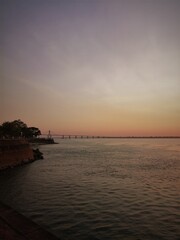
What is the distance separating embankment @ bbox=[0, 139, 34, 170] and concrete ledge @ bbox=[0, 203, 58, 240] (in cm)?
2487

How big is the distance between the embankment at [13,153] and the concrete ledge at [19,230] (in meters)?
24.9

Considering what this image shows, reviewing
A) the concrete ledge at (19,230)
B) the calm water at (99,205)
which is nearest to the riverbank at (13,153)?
the calm water at (99,205)

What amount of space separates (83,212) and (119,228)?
367 cm

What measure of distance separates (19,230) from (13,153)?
104ft

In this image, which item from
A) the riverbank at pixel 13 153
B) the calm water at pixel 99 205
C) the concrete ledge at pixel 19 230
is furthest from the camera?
the riverbank at pixel 13 153

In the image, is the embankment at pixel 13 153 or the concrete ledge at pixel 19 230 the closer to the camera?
the concrete ledge at pixel 19 230

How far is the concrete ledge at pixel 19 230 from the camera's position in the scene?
9.98 m

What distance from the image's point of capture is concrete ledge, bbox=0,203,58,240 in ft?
32.7

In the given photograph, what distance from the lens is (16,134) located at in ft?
353

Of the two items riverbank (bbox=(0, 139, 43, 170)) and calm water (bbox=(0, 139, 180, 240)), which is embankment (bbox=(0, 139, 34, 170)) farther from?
calm water (bbox=(0, 139, 180, 240))

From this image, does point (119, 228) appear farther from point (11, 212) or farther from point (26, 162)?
point (26, 162)

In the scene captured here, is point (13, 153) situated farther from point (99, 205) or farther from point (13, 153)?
point (99, 205)

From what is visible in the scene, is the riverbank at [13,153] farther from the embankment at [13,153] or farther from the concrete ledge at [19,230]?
the concrete ledge at [19,230]

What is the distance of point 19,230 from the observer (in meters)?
10.7
